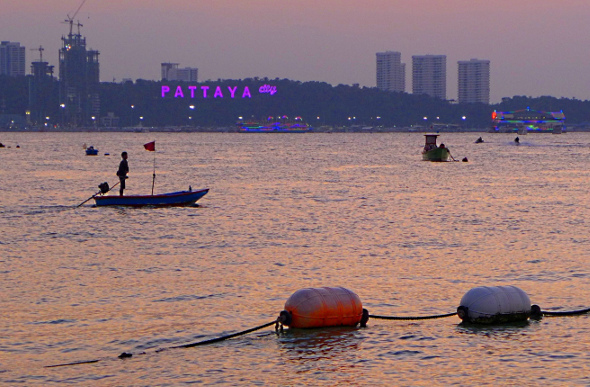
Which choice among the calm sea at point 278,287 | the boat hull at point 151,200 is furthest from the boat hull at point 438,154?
the boat hull at point 151,200

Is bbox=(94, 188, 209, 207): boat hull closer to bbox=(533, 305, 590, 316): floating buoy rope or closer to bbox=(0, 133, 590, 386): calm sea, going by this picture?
bbox=(0, 133, 590, 386): calm sea

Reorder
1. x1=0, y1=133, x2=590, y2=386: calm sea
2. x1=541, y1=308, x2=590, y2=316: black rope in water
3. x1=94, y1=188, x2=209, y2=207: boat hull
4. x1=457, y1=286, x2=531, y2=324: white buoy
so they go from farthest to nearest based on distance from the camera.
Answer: x1=94, y1=188, x2=209, y2=207: boat hull → x1=541, y1=308, x2=590, y2=316: black rope in water → x1=457, y1=286, x2=531, y2=324: white buoy → x1=0, y1=133, x2=590, y2=386: calm sea

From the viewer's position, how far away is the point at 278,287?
26.0m

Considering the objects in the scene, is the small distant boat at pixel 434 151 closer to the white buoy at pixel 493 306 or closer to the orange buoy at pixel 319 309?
the white buoy at pixel 493 306

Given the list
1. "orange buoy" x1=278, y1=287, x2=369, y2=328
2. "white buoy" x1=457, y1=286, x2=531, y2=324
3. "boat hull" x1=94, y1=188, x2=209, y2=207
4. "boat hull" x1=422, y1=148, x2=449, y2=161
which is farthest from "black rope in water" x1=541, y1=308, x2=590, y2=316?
"boat hull" x1=422, y1=148, x2=449, y2=161

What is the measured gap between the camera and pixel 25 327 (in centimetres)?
2105

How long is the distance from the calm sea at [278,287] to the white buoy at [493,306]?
1.12 ft

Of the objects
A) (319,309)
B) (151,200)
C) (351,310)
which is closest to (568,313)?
(351,310)

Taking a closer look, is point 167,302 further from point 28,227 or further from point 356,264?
point 28,227

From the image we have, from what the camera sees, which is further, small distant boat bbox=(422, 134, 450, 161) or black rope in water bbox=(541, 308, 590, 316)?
small distant boat bbox=(422, 134, 450, 161)

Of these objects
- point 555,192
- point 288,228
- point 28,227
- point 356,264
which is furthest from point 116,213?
point 555,192

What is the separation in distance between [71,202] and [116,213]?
11280 mm

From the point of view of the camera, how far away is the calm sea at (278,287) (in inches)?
703

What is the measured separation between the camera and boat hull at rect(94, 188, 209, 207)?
160 ft
